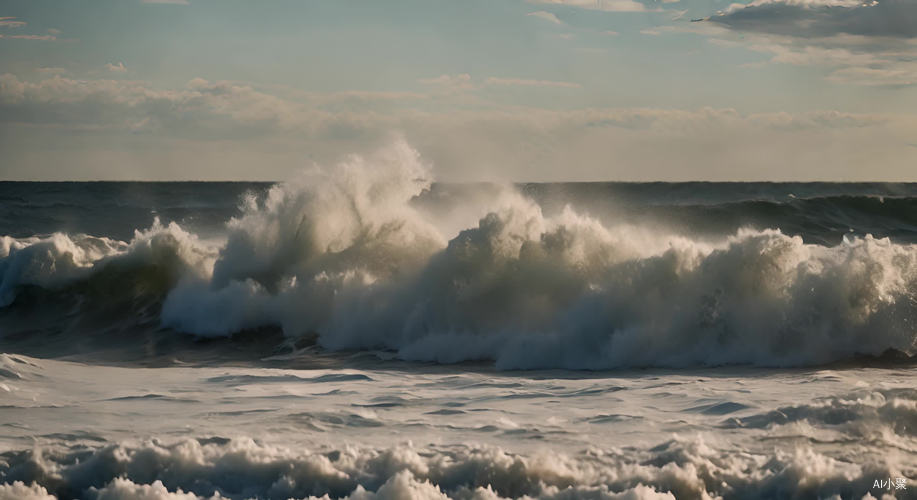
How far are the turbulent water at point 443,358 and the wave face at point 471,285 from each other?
0.13 feet

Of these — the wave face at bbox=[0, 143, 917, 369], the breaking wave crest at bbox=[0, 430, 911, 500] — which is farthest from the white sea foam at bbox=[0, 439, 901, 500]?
the wave face at bbox=[0, 143, 917, 369]

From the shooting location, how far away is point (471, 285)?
43.1ft

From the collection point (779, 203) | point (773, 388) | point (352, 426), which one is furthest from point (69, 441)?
point (779, 203)

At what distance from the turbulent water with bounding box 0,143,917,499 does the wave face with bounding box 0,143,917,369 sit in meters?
0.04

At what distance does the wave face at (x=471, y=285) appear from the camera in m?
11.2

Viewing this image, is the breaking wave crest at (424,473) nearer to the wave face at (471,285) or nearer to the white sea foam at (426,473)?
the white sea foam at (426,473)

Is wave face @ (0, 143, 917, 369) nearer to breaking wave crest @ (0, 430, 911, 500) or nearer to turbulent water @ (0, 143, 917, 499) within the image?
turbulent water @ (0, 143, 917, 499)

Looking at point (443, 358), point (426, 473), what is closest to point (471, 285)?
point (443, 358)

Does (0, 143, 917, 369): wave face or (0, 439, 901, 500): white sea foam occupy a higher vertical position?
(0, 143, 917, 369): wave face

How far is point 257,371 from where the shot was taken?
36.8ft

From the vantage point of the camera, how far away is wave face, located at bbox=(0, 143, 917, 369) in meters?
11.2

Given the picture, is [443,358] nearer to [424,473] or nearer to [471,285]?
[471,285]

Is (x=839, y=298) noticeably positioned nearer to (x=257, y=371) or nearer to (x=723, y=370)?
(x=723, y=370)

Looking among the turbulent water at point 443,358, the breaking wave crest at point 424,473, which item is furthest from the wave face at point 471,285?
the breaking wave crest at point 424,473
